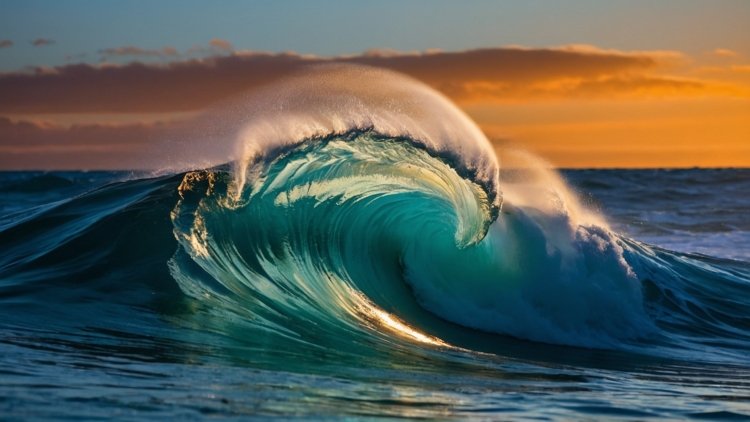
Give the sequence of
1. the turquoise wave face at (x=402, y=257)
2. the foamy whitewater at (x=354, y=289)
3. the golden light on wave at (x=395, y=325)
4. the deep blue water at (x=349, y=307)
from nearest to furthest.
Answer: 1. the deep blue water at (x=349, y=307)
2. the foamy whitewater at (x=354, y=289)
3. the golden light on wave at (x=395, y=325)
4. the turquoise wave face at (x=402, y=257)

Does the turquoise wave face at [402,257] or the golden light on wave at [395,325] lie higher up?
the turquoise wave face at [402,257]

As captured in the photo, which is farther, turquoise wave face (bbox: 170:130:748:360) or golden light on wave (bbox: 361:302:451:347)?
turquoise wave face (bbox: 170:130:748:360)

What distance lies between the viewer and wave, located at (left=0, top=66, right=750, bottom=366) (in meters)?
8.81

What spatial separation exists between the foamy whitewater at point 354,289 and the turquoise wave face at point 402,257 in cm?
3

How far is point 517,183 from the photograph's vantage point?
1137 centimetres

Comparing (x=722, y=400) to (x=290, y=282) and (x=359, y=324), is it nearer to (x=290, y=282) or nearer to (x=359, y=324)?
(x=359, y=324)

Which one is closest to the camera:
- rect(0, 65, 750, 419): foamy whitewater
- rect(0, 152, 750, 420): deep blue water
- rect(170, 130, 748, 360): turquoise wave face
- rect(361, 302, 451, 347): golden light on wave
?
rect(0, 152, 750, 420): deep blue water

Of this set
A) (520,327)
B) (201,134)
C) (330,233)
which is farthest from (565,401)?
(201,134)

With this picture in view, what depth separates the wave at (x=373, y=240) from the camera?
347 inches

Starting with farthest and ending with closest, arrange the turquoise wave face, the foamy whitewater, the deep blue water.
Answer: the turquoise wave face < the foamy whitewater < the deep blue water

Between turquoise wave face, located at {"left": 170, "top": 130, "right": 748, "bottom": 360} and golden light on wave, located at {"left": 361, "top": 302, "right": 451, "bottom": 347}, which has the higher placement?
turquoise wave face, located at {"left": 170, "top": 130, "right": 748, "bottom": 360}

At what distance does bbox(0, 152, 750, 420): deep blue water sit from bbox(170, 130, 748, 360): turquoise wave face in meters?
0.03

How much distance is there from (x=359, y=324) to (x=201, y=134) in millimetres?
5781

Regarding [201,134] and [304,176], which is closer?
[304,176]
